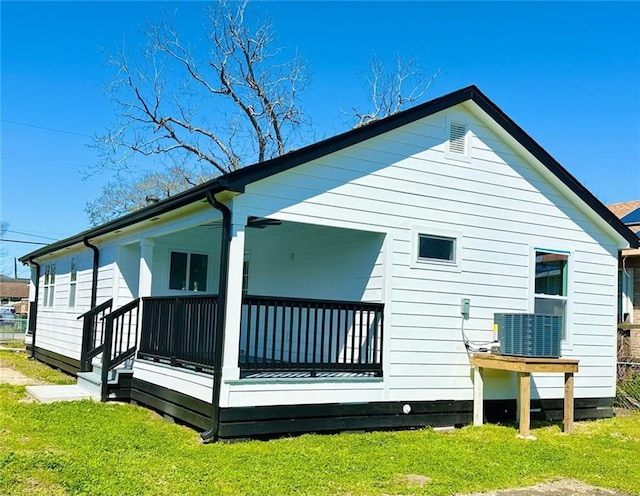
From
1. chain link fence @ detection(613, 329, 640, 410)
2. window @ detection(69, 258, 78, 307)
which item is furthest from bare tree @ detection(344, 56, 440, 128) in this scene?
chain link fence @ detection(613, 329, 640, 410)

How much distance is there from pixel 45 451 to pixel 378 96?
2485 cm

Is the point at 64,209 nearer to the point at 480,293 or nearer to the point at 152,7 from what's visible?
the point at 152,7

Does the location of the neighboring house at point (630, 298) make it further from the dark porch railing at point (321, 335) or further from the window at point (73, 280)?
the window at point (73, 280)

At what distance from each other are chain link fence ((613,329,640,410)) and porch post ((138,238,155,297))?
28.7 feet

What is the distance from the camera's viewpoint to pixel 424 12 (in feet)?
48.8

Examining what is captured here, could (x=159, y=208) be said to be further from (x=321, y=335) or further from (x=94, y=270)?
(x=94, y=270)

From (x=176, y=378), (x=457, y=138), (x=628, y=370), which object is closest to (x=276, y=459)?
(x=176, y=378)

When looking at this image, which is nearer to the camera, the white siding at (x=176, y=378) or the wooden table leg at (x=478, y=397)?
the white siding at (x=176, y=378)

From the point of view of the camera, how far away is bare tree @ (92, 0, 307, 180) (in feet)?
Result: 84.2

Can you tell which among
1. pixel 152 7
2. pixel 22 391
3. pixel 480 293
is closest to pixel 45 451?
pixel 22 391

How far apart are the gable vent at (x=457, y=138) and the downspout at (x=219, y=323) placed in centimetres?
371

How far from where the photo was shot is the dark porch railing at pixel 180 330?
752 centimetres

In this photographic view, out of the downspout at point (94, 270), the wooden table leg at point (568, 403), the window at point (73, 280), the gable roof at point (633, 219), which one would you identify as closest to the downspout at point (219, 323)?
the wooden table leg at point (568, 403)

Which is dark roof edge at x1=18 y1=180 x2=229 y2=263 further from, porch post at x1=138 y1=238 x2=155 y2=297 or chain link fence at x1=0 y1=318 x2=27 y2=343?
chain link fence at x1=0 y1=318 x2=27 y2=343
